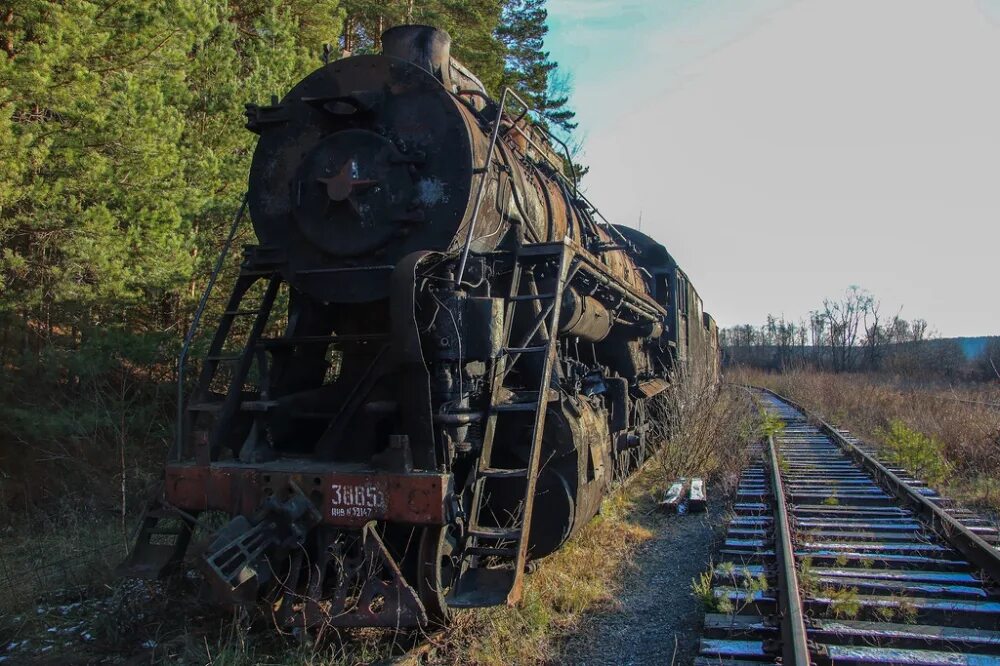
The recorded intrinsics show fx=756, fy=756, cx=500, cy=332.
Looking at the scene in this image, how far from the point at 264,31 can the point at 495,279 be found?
25.7 feet

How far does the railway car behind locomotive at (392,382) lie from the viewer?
14.3ft

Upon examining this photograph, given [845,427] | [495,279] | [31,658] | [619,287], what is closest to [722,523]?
Answer: [619,287]

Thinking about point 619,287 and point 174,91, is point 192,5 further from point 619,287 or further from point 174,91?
point 619,287

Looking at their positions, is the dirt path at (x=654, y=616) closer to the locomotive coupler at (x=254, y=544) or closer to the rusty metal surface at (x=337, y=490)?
the rusty metal surface at (x=337, y=490)

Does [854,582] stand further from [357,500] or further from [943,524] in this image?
[357,500]

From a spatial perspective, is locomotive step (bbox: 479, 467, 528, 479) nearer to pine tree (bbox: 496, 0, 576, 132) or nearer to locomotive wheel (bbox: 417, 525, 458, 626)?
locomotive wheel (bbox: 417, 525, 458, 626)

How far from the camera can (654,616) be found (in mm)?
5199

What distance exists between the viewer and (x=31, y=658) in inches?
182

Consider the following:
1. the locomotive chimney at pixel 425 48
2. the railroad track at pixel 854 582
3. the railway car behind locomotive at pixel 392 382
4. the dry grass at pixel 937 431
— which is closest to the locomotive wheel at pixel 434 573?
the railway car behind locomotive at pixel 392 382

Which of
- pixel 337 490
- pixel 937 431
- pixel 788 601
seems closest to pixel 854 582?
pixel 788 601

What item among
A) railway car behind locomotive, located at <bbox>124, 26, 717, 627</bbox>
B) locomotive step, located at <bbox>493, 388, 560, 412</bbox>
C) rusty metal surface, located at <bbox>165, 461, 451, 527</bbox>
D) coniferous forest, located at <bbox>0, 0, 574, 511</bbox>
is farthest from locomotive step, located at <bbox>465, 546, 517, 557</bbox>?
coniferous forest, located at <bbox>0, 0, 574, 511</bbox>

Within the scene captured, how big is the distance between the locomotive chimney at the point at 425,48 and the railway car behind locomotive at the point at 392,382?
2cm

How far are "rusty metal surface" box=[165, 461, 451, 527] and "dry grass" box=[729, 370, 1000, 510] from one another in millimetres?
7257

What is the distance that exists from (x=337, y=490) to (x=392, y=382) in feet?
3.73
